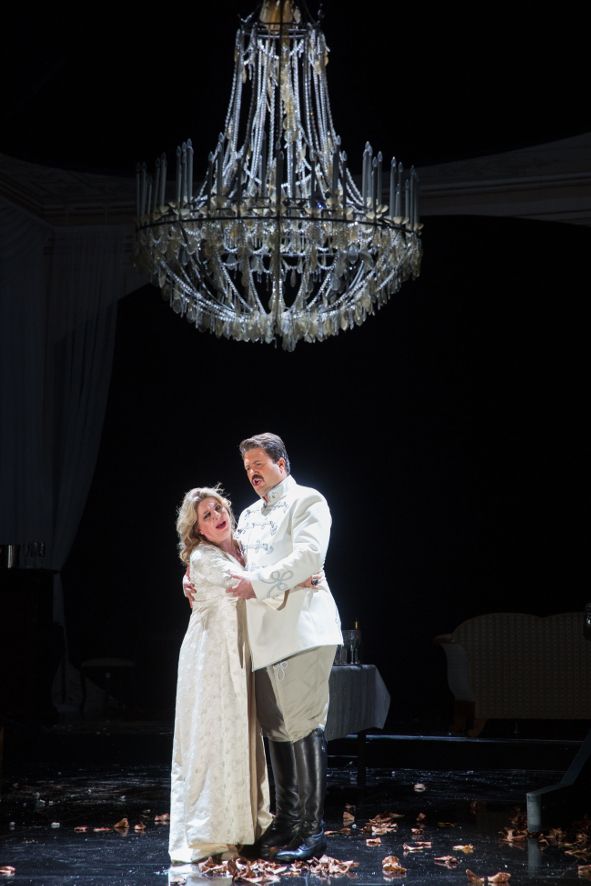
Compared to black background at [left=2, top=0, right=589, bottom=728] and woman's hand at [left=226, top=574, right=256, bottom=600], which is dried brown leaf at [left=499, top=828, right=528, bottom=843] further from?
black background at [left=2, top=0, right=589, bottom=728]

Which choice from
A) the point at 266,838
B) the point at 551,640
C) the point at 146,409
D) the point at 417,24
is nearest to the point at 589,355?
the point at 551,640

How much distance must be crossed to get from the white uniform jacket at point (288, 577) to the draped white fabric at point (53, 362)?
18.6ft

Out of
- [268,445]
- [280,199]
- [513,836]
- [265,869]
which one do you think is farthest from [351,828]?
Answer: [280,199]

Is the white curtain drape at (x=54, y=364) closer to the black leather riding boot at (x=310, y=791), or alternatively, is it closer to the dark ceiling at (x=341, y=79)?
the dark ceiling at (x=341, y=79)

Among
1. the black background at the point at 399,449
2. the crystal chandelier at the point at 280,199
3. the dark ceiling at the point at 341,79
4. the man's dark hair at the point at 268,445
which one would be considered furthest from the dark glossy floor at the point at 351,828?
the dark ceiling at the point at 341,79

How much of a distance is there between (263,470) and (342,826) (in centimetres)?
176

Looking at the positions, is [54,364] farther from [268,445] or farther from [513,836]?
[513,836]

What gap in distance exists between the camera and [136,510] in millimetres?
10836

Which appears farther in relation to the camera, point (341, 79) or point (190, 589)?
point (341, 79)

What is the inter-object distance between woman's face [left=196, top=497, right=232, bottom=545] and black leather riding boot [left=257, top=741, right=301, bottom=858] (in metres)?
0.79

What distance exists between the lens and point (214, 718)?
14.7 ft

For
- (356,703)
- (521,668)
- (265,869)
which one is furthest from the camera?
(521,668)

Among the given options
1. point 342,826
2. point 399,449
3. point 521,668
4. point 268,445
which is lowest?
point 342,826

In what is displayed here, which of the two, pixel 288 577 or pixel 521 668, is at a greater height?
pixel 288 577
